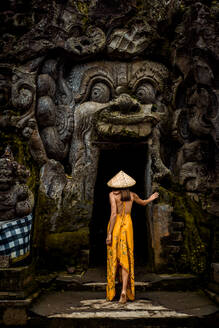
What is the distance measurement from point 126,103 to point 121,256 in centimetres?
306

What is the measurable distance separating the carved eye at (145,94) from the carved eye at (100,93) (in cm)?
67

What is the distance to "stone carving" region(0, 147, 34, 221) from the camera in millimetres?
5207

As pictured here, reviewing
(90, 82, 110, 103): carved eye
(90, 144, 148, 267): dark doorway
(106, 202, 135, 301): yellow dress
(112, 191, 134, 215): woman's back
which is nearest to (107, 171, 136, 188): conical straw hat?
(112, 191, 134, 215): woman's back

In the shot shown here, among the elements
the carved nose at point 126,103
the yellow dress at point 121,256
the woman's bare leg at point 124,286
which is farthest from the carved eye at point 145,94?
the woman's bare leg at point 124,286

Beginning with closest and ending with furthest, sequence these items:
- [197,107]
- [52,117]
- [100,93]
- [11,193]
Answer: [11,193] < [52,117] < [197,107] < [100,93]

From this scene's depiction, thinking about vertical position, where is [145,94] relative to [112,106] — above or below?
above

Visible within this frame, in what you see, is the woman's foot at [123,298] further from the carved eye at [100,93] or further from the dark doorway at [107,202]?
the carved eye at [100,93]

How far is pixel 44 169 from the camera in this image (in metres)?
6.68

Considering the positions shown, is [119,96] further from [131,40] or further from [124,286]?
[124,286]

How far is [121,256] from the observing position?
5.24 meters

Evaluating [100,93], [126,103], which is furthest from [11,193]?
[100,93]

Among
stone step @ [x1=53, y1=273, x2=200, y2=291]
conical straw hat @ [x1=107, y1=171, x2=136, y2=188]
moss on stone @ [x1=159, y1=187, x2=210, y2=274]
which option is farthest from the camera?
moss on stone @ [x1=159, y1=187, x2=210, y2=274]

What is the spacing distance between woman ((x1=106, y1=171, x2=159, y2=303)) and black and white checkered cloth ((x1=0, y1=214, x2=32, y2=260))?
131cm

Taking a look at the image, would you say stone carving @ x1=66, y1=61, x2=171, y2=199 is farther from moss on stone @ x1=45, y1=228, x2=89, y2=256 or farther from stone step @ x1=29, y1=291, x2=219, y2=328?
stone step @ x1=29, y1=291, x2=219, y2=328
